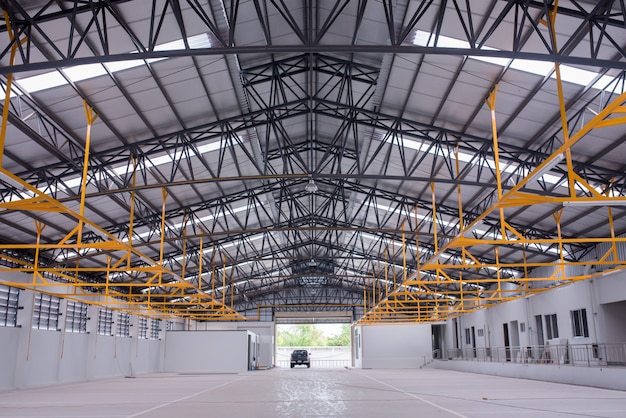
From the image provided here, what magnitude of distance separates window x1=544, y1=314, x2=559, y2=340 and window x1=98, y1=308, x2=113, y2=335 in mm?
30914

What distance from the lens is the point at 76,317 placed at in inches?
1355

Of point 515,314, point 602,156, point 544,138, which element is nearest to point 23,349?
point 544,138

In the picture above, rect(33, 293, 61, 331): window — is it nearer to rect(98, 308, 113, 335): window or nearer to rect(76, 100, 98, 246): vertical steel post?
rect(98, 308, 113, 335): window

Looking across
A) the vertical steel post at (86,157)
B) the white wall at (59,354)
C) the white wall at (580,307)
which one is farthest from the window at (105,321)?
the white wall at (580,307)

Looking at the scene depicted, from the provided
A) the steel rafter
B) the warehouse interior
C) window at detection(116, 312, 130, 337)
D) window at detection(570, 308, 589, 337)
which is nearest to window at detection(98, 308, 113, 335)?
window at detection(116, 312, 130, 337)

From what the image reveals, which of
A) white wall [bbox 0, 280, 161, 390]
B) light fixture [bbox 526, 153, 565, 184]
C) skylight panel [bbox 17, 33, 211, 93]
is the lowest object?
white wall [bbox 0, 280, 161, 390]

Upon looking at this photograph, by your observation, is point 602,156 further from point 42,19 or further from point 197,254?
point 197,254

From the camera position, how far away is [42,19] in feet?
41.7

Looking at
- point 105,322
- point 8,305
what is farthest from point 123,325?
point 8,305

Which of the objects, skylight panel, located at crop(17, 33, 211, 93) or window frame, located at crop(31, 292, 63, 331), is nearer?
skylight panel, located at crop(17, 33, 211, 93)

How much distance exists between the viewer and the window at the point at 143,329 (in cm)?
4697

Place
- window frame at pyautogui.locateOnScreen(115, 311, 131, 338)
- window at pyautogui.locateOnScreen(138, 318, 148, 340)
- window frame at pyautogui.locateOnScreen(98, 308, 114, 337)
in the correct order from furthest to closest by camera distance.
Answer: window at pyautogui.locateOnScreen(138, 318, 148, 340), window frame at pyautogui.locateOnScreen(115, 311, 131, 338), window frame at pyautogui.locateOnScreen(98, 308, 114, 337)

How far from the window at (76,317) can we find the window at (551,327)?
3100cm

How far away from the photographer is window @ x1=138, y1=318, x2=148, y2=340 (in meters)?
47.0
